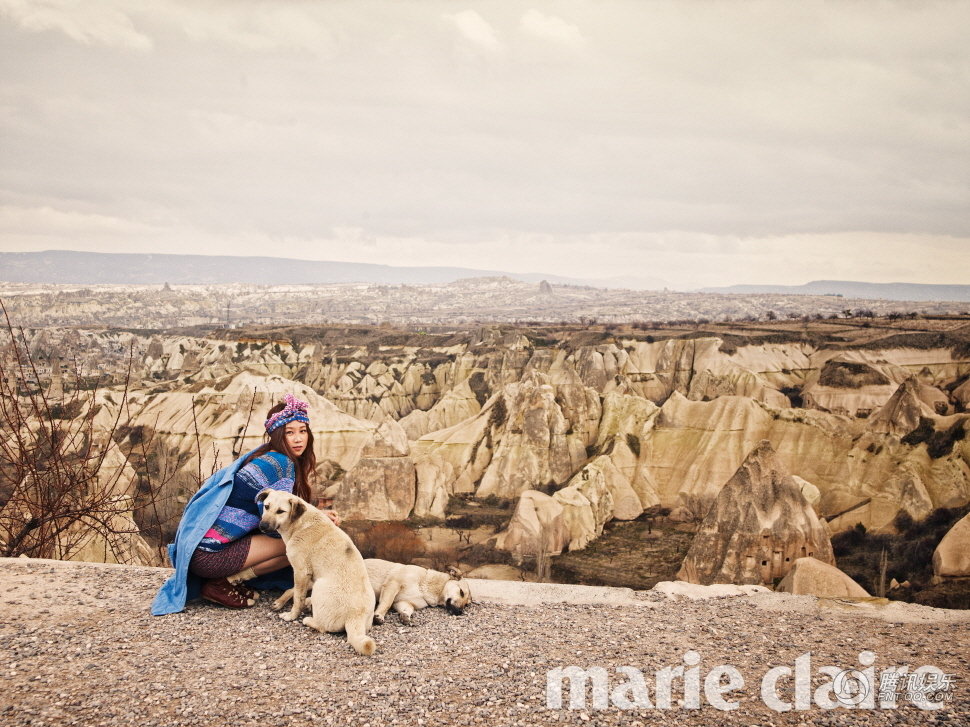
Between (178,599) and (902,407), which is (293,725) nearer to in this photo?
(178,599)

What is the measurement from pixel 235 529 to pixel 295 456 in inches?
31.3

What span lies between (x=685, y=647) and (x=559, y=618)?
1272 millimetres

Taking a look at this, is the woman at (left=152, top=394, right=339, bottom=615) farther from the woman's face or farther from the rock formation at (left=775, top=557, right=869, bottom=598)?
the rock formation at (left=775, top=557, right=869, bottom=598)

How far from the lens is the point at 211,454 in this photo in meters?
33.6

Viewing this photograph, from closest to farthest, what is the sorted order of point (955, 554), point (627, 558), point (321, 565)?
point (321, 565), point (955, 554), point (627, 558)

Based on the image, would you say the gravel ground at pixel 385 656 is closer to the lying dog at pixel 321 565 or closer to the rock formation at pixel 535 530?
the lying dog at pixel 321 565

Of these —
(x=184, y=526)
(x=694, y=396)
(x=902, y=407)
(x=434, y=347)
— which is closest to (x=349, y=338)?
(x=434, y=347)

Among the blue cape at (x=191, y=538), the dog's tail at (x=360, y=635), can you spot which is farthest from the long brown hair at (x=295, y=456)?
the dog's tail at (x=360, y=635)

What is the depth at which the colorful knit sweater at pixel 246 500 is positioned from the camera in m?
5.87

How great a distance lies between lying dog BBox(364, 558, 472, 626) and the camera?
20.3 feet

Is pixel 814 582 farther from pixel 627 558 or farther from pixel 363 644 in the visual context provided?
pixel 627 558

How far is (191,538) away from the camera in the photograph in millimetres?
5875

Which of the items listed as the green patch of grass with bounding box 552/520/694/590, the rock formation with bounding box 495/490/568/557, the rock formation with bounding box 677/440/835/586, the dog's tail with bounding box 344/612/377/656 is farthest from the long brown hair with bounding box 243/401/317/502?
the rock formation with bounding box 495/490/568/557

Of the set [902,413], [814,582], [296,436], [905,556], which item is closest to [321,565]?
[296,436]
